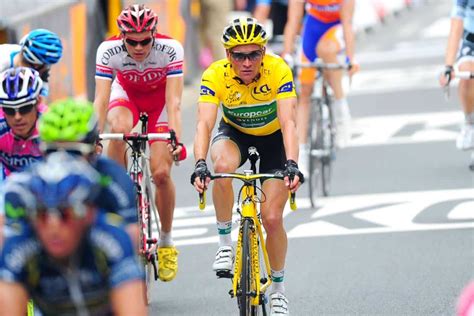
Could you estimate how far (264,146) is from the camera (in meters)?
9.39

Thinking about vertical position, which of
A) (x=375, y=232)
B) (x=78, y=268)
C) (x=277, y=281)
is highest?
(x=78, y=268)

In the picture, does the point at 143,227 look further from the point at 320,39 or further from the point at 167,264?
the point at 320,39

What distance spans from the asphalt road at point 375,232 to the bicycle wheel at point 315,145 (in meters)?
0.27

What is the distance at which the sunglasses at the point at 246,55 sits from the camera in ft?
29.2

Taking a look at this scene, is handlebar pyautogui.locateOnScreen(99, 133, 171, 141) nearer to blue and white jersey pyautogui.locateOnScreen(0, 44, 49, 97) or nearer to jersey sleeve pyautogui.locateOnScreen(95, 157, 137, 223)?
blue and white jersey pyautogui.locateOnScreen(0, 44, 49, 97)

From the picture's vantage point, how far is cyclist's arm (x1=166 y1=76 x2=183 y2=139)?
10195mm

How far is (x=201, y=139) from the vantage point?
8922 millimetres

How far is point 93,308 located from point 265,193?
3.59 metres

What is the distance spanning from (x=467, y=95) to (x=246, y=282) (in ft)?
20.5

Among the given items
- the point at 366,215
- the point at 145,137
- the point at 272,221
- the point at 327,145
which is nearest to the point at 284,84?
the point at 272,221

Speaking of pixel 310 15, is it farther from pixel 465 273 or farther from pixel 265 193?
pixel 265 193

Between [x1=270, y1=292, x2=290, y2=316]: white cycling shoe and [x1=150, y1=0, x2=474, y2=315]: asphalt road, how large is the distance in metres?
0.95

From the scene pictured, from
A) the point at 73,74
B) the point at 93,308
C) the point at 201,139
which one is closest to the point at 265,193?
the point at 201,139

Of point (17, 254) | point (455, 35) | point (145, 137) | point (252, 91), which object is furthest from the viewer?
point (455, 35)
